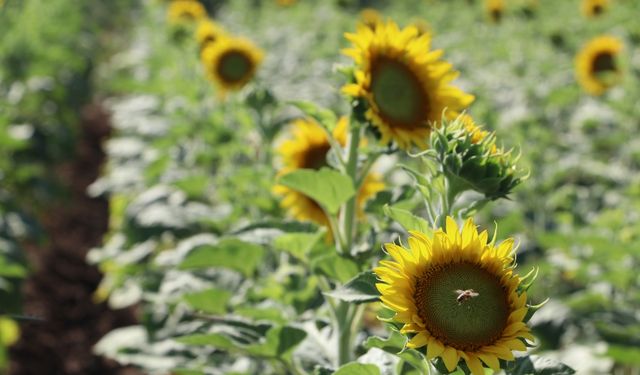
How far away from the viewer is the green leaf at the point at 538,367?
3.75 ft

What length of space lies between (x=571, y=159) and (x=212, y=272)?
1.80 m

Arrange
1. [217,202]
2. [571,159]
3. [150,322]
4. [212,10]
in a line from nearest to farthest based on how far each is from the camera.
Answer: [150,322] → [217,202] → [571,159] → [212,10]

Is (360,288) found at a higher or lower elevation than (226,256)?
lower

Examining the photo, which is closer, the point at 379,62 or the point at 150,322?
the point at 379,62

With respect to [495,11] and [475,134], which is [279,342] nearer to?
[475,134]

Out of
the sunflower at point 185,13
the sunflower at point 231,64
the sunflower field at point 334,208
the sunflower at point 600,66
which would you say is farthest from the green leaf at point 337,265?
the sunflower at point 185,13

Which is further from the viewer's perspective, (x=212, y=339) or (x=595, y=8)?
(x=595, y=8)

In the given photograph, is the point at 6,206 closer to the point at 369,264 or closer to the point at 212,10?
the point at 369,264

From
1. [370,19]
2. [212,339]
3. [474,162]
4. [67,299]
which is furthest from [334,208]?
[67,299]

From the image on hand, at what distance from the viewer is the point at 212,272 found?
2.59 meters

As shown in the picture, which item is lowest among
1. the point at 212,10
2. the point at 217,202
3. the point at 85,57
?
the point at 217,202

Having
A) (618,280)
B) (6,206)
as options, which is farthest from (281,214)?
(6,206)

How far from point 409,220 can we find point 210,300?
36.6 inches

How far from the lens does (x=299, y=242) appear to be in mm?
1530
